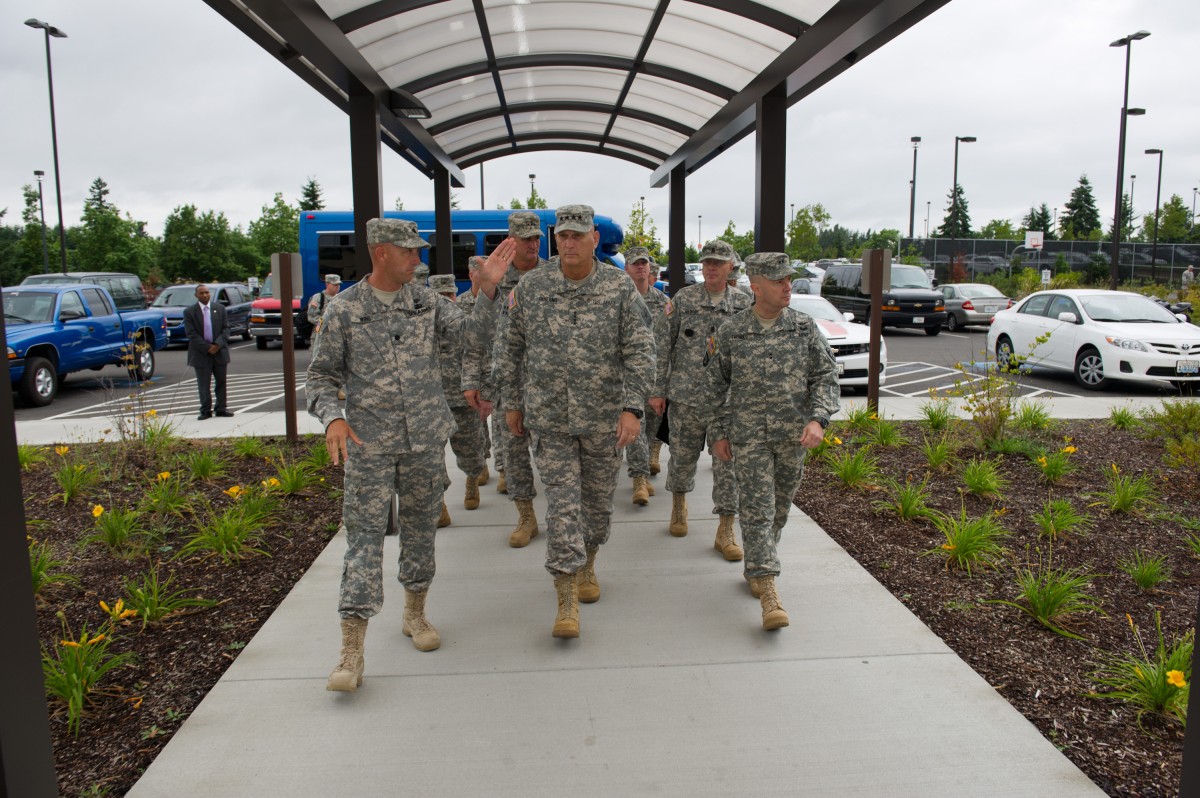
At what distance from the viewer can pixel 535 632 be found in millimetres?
4469

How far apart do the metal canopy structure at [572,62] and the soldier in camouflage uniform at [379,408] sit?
9.19ft

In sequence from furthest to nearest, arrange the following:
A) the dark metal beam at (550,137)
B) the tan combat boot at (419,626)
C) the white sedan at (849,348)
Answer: the white sedan at (849,348) < the dark metal beam at (550,137) < the tan combat boot at (419,626)

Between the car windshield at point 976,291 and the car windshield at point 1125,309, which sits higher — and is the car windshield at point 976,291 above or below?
above

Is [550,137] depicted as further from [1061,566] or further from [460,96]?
[1061,566]

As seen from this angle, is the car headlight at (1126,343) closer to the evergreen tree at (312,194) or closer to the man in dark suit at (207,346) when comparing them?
the man in dark suit at (207,346)

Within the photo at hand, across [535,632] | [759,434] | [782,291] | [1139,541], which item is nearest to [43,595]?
[535,632]

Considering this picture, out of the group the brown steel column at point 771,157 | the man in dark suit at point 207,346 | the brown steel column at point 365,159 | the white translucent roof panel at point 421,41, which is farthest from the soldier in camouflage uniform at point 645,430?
the man in dark suit at point 207,346

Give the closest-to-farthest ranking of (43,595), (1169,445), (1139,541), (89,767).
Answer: (89,767) < (43,595) < (1139,541) < (1169,445)

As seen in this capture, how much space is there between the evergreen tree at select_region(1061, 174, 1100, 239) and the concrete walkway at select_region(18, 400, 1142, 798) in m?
90.3

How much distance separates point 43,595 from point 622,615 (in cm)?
346

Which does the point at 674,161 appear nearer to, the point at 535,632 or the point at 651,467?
the point at 651,467

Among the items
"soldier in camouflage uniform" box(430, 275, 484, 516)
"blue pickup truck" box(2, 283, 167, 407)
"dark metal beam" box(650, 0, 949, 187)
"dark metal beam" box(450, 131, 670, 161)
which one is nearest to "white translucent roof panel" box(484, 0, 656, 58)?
"dark metal beam" box(650, 0, 949, 187)

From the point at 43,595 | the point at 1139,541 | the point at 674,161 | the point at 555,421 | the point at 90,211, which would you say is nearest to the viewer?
the point at 555,421

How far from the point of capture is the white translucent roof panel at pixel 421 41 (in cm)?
715
